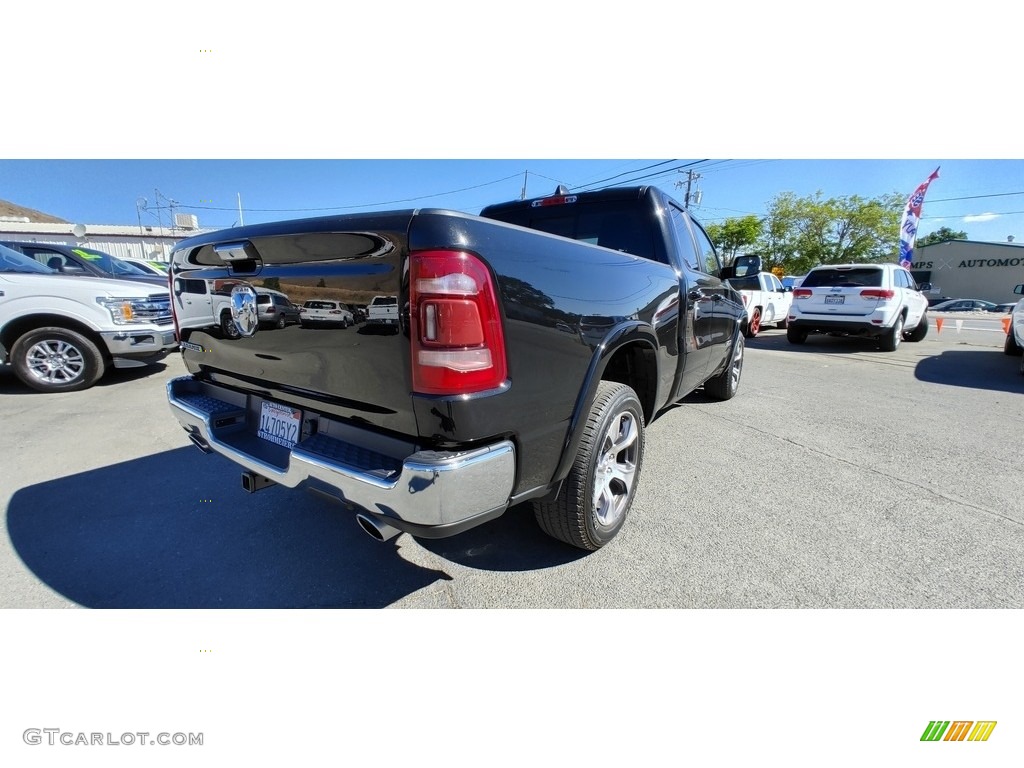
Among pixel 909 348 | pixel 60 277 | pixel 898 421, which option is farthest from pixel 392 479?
pixel 909 348

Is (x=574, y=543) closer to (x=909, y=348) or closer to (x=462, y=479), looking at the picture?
(x=462, y=479)

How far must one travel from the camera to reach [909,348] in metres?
9.89

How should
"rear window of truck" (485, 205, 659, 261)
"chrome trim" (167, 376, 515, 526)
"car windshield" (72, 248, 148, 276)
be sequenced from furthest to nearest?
"car windshield" (72, 248, 148, 276) < "rear window of truck" (485, 205, 659, 261) < "chrome trim" (167, 376, 515, 526)

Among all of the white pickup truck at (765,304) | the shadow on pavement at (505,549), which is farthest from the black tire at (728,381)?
the white pickup truck at (765,304)

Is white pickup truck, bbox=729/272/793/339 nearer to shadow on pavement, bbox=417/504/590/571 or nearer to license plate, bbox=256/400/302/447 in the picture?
shadow on pavement, bbox=417/504/590/571

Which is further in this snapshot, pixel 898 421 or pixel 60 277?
pixel 60 277

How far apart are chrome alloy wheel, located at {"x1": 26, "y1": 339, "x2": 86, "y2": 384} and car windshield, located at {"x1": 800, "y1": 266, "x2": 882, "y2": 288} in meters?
13.0

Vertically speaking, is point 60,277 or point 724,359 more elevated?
point 60,277

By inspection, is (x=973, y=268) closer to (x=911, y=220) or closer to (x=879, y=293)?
(x=911, y=220)

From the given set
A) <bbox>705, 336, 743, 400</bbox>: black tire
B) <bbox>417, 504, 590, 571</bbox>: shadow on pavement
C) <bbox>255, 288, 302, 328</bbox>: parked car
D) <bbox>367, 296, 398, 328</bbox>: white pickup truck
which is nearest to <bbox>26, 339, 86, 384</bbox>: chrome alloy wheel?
<bbox>255, 288, 302, 328</bbox>: parked car

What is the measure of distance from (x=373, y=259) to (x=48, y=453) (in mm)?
4025

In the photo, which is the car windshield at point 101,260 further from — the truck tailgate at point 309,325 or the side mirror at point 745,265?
the side mirror at point 745,265

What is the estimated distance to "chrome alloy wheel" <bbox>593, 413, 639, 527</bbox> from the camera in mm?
2270

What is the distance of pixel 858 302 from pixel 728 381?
621 cm
